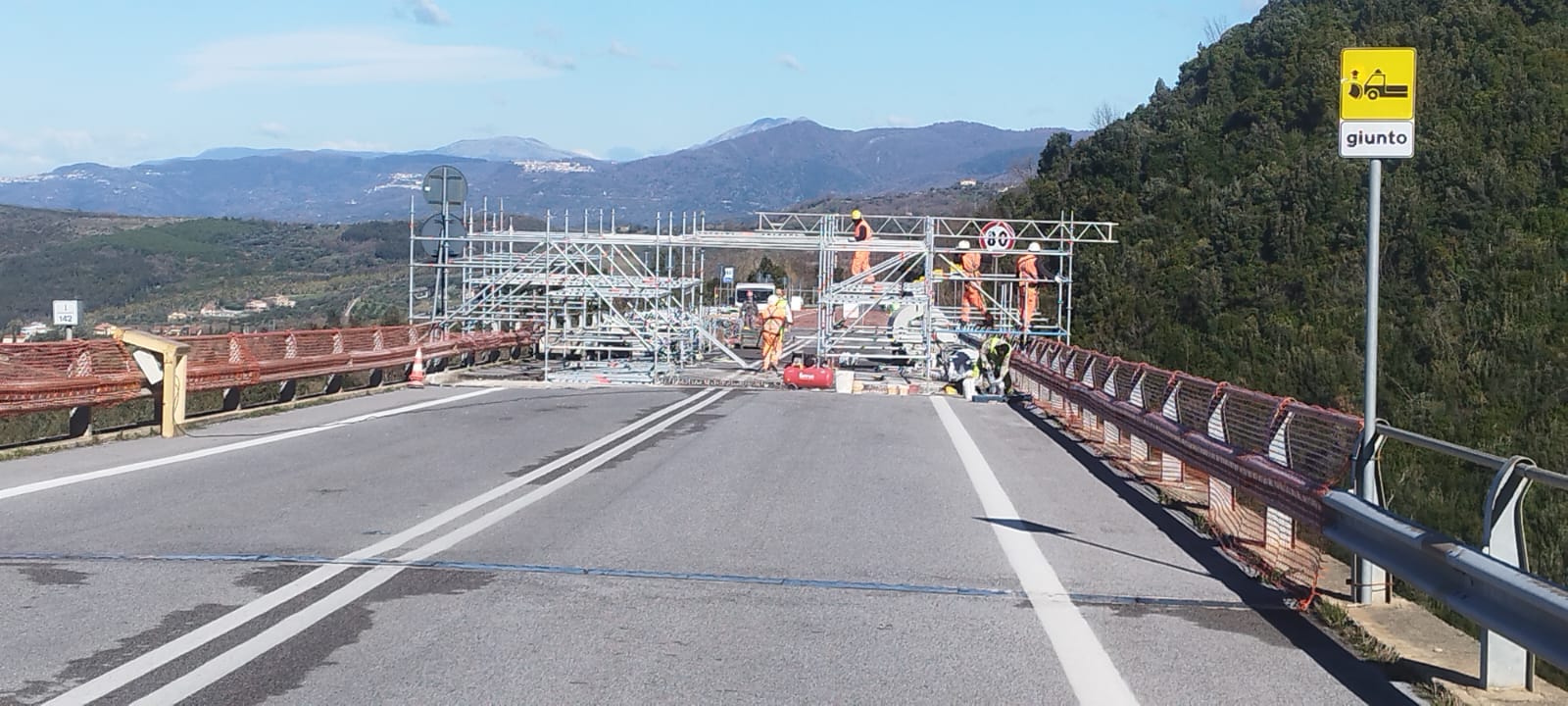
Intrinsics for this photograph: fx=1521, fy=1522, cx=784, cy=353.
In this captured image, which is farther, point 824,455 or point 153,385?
point 153,385

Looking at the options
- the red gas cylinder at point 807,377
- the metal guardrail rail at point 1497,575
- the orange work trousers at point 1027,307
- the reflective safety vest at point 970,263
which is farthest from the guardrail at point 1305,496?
the reflective safety vest at point 970,263

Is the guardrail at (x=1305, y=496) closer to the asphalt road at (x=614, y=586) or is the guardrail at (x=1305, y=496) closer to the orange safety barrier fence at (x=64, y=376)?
the asphalt road at (x=614, y=586)

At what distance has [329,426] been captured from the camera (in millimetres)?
18094

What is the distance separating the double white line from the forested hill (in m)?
12.1

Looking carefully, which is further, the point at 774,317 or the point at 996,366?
the point at 774,317

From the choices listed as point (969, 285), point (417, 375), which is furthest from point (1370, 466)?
point (969, 285)

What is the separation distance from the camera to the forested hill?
32.6m

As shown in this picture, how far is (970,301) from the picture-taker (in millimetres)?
44500

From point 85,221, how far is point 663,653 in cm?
8838

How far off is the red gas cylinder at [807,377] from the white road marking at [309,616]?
1944 cm

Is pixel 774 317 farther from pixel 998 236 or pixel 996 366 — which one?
pixel 996 366

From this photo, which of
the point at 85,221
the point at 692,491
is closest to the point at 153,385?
the point at 692,491

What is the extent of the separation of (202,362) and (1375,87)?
1475 cm

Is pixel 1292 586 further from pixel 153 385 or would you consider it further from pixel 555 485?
pixel 153 385
